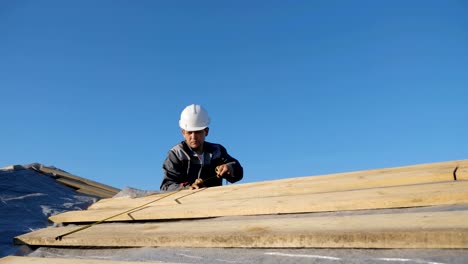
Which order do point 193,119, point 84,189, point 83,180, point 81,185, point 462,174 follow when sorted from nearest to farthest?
point 462,174 → point 193,119 → point 84,189 → point 81,185 → point 83,180

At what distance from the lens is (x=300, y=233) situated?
1.59m

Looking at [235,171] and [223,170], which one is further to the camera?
[235,171]

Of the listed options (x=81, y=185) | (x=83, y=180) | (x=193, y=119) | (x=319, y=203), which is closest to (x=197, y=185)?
(x=193, y=119)

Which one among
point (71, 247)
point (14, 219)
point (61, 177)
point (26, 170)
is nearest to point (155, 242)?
point (71, 247)

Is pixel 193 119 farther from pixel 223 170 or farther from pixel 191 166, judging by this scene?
pixel 223 170

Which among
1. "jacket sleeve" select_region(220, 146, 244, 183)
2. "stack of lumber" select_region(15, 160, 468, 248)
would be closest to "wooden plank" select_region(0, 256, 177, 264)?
"stack of lumber" select_region(15, 160, 468, 248)

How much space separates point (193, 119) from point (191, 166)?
0.49m

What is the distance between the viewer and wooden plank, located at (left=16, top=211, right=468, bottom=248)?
1.34 metres

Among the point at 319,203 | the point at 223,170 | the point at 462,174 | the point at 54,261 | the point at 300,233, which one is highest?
the point at 223,170

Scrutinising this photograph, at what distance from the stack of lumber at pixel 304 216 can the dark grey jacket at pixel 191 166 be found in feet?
3.05

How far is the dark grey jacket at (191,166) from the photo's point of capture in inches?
163

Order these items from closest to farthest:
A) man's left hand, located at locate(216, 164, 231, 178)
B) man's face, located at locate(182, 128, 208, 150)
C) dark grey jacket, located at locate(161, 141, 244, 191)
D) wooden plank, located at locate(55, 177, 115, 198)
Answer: man's left hand, located at locate(216, 164, 231, 178), dark grey jacket, located at locate(161, 141, 244, 191), man's face, located at locate(182, 128, 208, 150), wooden plank, located at locate(55, 177, 115, 198)

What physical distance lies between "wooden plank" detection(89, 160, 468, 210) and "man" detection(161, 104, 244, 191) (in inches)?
Answer: 34.6

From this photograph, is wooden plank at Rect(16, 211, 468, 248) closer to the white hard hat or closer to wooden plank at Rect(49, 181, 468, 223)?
wooden plank at Rect(49, 181, 468, 223)
